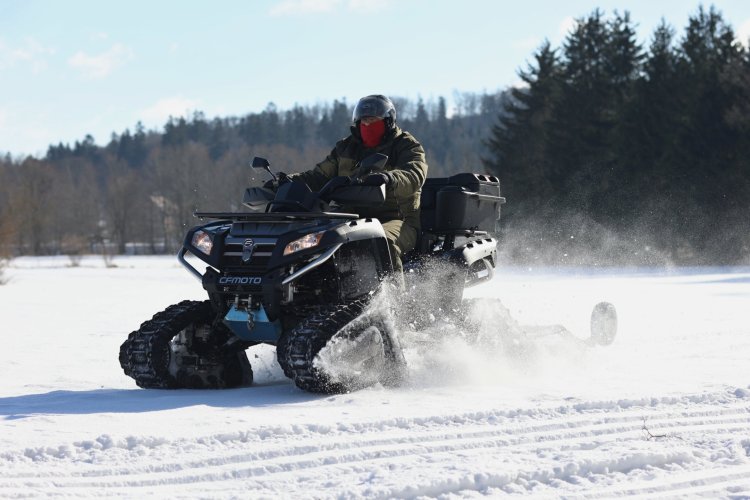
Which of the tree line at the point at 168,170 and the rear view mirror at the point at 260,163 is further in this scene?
the tree line at the point at 168,170

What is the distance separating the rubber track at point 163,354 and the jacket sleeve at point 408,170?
153cm

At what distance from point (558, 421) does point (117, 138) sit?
185588 mm

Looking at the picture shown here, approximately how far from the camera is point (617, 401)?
5.80 meters

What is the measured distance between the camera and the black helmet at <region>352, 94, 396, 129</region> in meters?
7.23

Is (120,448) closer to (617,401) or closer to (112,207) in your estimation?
(617,401)

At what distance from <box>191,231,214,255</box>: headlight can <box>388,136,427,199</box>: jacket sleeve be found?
1.29 metres

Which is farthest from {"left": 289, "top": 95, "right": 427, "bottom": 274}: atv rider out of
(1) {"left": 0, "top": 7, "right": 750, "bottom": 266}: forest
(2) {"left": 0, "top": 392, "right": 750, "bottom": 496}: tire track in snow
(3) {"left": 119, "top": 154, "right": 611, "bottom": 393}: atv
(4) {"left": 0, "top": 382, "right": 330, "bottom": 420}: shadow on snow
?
(1) {"left": 0, "top": 7, "right": 750, "bottom": 266}: forest

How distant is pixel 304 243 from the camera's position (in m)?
6.10

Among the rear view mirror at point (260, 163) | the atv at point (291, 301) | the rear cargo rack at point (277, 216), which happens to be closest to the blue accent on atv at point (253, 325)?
the atv at point (291, 301)

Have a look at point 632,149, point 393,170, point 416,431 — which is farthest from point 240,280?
point 632,149

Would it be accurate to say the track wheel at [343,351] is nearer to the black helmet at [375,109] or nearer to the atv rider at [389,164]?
the atv rider at [389,164]

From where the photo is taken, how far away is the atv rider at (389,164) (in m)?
6.97

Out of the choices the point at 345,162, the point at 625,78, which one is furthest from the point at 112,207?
the point at 345,162

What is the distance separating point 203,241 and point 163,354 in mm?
776
